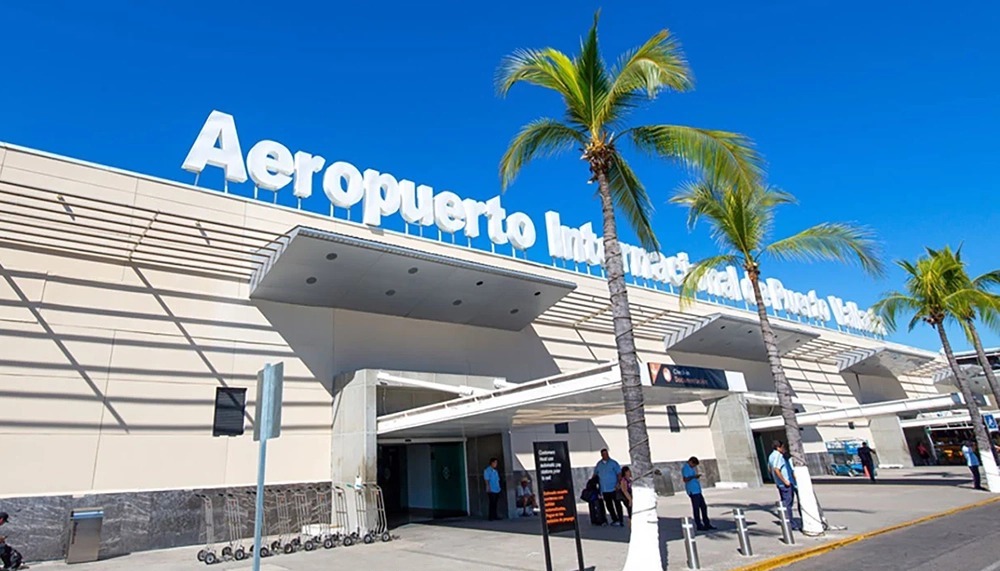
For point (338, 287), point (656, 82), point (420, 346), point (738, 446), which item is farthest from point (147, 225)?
point (738, 446)

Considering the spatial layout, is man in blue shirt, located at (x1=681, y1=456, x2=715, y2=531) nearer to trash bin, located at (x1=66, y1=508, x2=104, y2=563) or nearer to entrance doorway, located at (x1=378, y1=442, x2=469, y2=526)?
entrance doorway, located at (x1=378, y1=442, x2=469, y2=526)

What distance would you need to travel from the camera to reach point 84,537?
11938mm

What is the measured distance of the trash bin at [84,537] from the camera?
467 inches

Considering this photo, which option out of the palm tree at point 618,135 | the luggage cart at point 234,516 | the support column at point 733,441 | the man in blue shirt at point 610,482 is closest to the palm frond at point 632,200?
the palm tree at point 618,135

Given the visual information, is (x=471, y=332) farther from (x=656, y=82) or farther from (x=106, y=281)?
(x=656, y=82)

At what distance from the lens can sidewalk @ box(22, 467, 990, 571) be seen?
33.1 feet

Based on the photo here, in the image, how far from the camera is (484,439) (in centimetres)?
1950

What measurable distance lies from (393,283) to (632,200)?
7.90 m

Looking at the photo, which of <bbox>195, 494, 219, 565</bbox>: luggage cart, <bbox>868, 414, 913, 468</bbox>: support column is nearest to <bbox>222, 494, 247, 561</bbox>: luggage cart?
<bbox>195, 494, 219, 565</bbox>: luggage cart

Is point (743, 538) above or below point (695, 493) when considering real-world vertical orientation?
below

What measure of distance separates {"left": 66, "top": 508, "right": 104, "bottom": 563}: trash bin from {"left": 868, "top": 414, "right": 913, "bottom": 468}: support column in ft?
135

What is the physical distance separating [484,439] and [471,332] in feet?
13.0

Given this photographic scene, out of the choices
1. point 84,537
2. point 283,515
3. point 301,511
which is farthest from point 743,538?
point 84,537

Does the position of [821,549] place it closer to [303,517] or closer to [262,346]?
[303,517]
